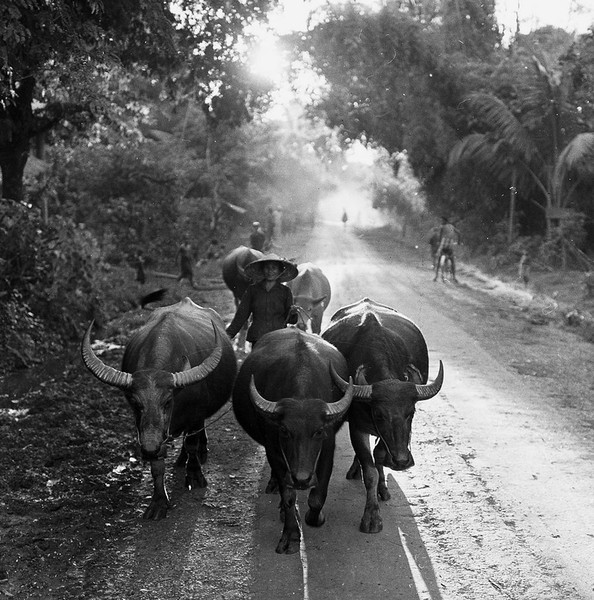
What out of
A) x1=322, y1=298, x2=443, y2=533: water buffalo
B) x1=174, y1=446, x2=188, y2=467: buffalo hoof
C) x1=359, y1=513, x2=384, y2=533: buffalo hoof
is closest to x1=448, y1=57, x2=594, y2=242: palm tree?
x1=322, y1=298, x2=443, y2=533: water buffalo

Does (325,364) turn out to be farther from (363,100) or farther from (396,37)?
(363,100)

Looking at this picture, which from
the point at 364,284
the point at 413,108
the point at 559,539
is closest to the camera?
the point at 559,539

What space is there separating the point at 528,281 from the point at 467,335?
25.7ft

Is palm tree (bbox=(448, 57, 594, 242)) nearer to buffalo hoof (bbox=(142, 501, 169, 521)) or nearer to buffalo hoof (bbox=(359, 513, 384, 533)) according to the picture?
buffalo hoof (bbox=(359, 513, 384, 533))

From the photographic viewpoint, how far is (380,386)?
18.5ft

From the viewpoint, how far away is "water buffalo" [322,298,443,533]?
552 cm

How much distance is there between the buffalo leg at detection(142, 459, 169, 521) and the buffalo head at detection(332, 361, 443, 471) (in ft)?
5.55

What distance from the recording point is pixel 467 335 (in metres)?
13.8

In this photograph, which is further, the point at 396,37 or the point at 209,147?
the point at 209,147

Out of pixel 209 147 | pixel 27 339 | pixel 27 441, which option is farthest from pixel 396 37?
pixel 27 441

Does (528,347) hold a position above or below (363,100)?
below

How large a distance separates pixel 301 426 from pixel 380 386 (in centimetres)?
77

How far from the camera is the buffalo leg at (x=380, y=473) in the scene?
20.0 ft

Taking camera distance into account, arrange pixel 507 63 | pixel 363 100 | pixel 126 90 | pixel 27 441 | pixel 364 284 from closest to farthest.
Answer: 1. pixel 27 441
2. pixel 126 90
3. pixel 364 284
4. pixel 507 63
5. pixel 363 100
